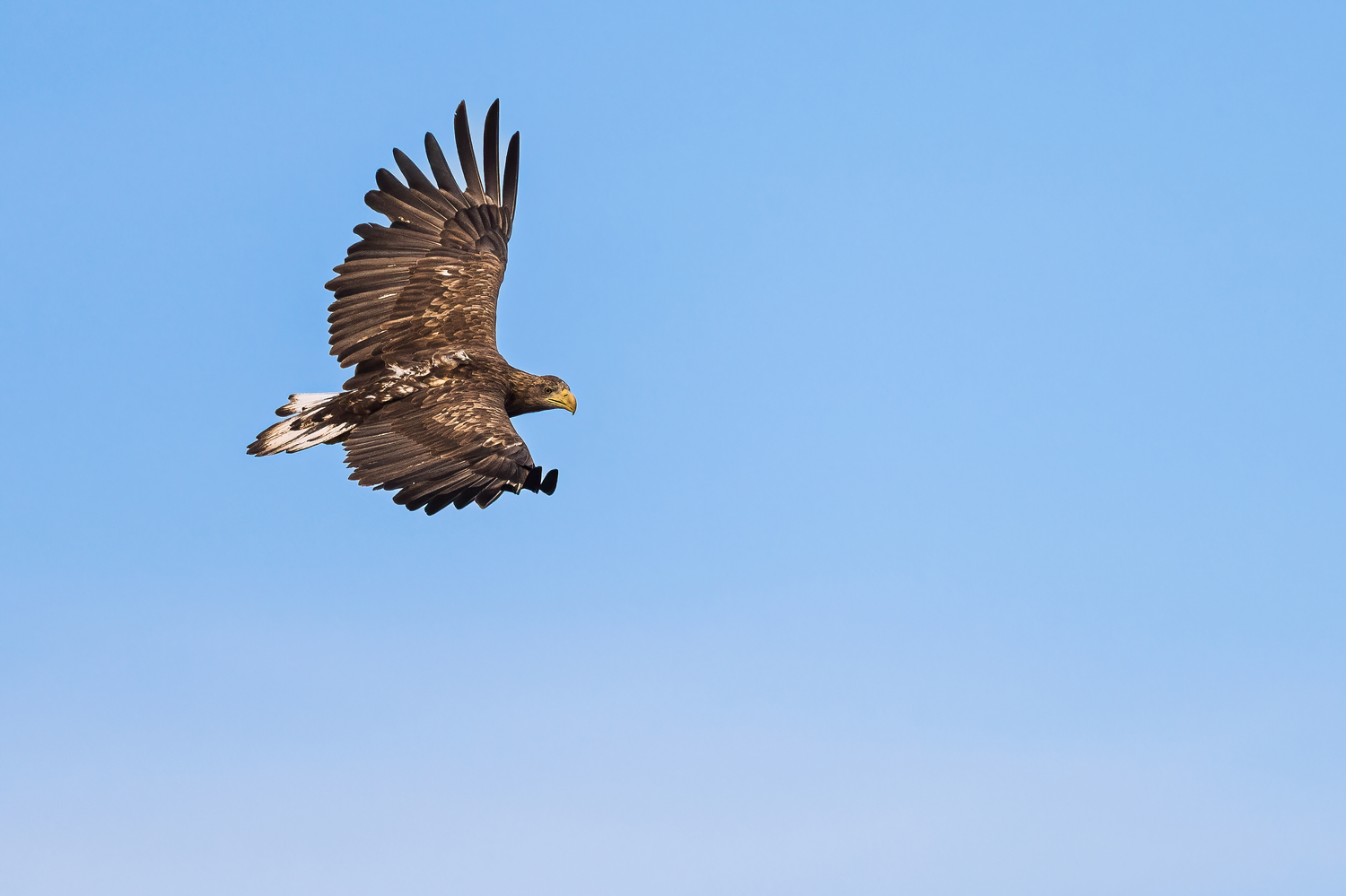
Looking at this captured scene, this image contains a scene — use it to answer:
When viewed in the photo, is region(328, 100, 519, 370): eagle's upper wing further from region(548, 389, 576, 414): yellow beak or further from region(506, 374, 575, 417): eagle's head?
region(548, 389, 576, 414): yellow beak

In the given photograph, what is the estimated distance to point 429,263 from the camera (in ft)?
67.8

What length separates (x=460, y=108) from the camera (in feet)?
70.1

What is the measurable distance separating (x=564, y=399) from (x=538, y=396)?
14.2 inches

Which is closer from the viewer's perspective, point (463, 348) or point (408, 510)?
point (408, 510)

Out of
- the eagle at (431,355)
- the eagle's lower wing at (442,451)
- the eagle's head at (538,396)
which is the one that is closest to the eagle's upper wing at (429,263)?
the eagle at (431,355)

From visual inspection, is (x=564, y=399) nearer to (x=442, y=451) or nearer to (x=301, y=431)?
(x=442, y=451)

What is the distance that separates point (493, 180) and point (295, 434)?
5.54 meters

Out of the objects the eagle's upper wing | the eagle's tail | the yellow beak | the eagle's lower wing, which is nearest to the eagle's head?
the yellow beak

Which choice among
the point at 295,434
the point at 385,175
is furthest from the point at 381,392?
the point at 385,175

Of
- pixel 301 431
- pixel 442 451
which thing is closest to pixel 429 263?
pixel 301 431

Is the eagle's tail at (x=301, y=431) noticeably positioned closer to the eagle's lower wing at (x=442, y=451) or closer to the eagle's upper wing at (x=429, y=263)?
the eagle's lower wing at (x=442, y=451)

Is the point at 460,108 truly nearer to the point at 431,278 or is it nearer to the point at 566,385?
the point at 431,278

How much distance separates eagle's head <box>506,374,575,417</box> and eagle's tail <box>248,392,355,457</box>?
2.41m

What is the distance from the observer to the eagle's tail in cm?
1761
